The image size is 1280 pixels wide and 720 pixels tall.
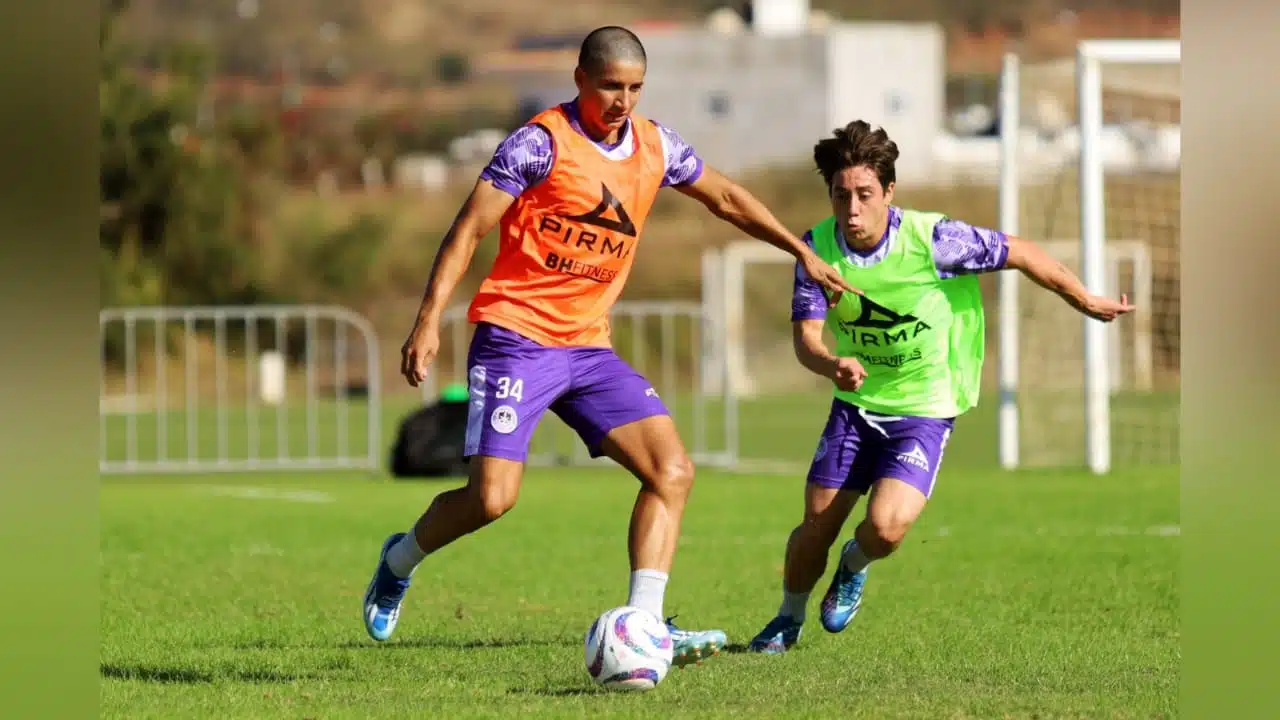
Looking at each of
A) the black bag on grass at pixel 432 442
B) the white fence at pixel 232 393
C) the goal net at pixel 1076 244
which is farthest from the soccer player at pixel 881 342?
the black bag on grass at pixel 432 442

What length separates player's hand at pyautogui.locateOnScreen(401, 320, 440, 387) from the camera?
702cm

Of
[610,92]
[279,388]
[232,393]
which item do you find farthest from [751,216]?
[232,393]

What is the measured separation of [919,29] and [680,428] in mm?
62593

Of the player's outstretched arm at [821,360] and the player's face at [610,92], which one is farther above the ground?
the player's face at [610,92]

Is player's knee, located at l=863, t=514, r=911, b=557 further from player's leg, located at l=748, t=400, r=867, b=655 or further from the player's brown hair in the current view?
the player's brown hair

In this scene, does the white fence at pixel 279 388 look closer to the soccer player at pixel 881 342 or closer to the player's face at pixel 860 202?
the soccer player at pixel 881 342

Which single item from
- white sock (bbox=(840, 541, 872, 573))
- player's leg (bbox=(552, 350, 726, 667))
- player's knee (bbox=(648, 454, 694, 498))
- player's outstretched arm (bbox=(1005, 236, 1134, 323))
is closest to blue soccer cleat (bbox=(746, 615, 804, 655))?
white sock (bbox=(840, 541, 872, 573))

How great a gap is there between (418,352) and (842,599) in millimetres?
2436

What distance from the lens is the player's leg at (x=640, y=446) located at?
24.5 feet

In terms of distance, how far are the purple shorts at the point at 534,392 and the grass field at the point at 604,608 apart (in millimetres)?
907

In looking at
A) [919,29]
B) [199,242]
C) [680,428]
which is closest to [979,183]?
[680,428]

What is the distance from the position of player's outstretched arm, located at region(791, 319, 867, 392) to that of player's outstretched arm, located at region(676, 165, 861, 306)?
0.96 ft

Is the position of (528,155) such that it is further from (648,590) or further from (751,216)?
(648,590)
